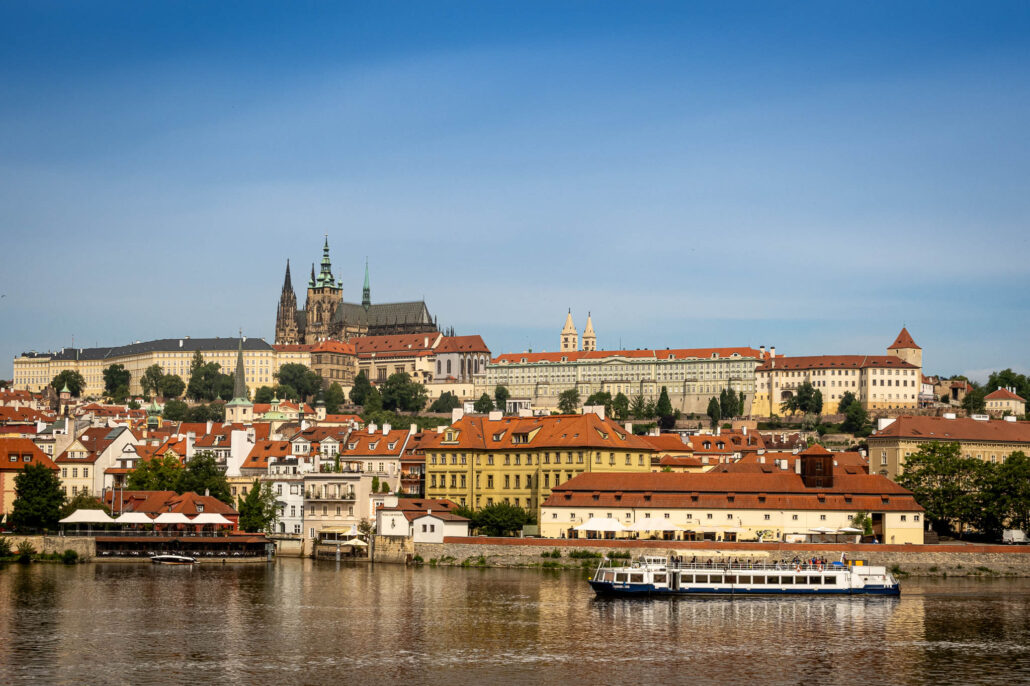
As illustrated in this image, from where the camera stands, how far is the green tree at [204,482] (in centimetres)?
9638

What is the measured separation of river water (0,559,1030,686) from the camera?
154 feet

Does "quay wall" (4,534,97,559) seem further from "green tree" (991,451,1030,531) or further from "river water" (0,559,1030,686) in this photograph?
"green tree" (991,451,1030,531)

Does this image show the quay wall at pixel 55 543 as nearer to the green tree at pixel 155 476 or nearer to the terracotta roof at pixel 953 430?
the green tree at pixel 155 476

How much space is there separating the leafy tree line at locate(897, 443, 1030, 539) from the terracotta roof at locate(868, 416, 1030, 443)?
1518 centimetres

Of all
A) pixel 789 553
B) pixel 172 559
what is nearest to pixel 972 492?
pixel 789 553

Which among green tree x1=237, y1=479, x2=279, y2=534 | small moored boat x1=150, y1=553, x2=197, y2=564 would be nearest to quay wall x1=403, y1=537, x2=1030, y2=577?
small moored boat x1=150, y1=553, x2=197, y2=564

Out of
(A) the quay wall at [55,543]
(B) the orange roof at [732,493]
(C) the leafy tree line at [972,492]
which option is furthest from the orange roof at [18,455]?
(C) the leafy tree line at [972,492]

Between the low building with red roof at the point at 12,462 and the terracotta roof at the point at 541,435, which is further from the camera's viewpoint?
the terracotta roof at the point at 541,435

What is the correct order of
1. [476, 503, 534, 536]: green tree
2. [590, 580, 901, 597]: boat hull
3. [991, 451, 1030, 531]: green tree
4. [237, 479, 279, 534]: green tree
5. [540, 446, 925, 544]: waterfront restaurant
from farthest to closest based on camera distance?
[237, 479, 279, 534]: green tree < [476, 503, 534, 536]: green tree < [991, 451, 1030, 531]: green tree < [540, 446, 925, 544]: waterfront restaurant < [590, 580, 901, 597]: boat hull

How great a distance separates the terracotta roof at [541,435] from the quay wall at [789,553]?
565 inches

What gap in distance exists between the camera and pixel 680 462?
11238cm

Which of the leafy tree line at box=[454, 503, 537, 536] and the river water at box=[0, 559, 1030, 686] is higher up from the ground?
the leafy tree line at box=[454, 503, 537, 536]

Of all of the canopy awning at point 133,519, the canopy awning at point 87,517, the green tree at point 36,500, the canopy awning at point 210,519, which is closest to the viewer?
the canopy awning at point 87,517

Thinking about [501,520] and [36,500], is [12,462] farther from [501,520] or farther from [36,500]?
[501,520]
